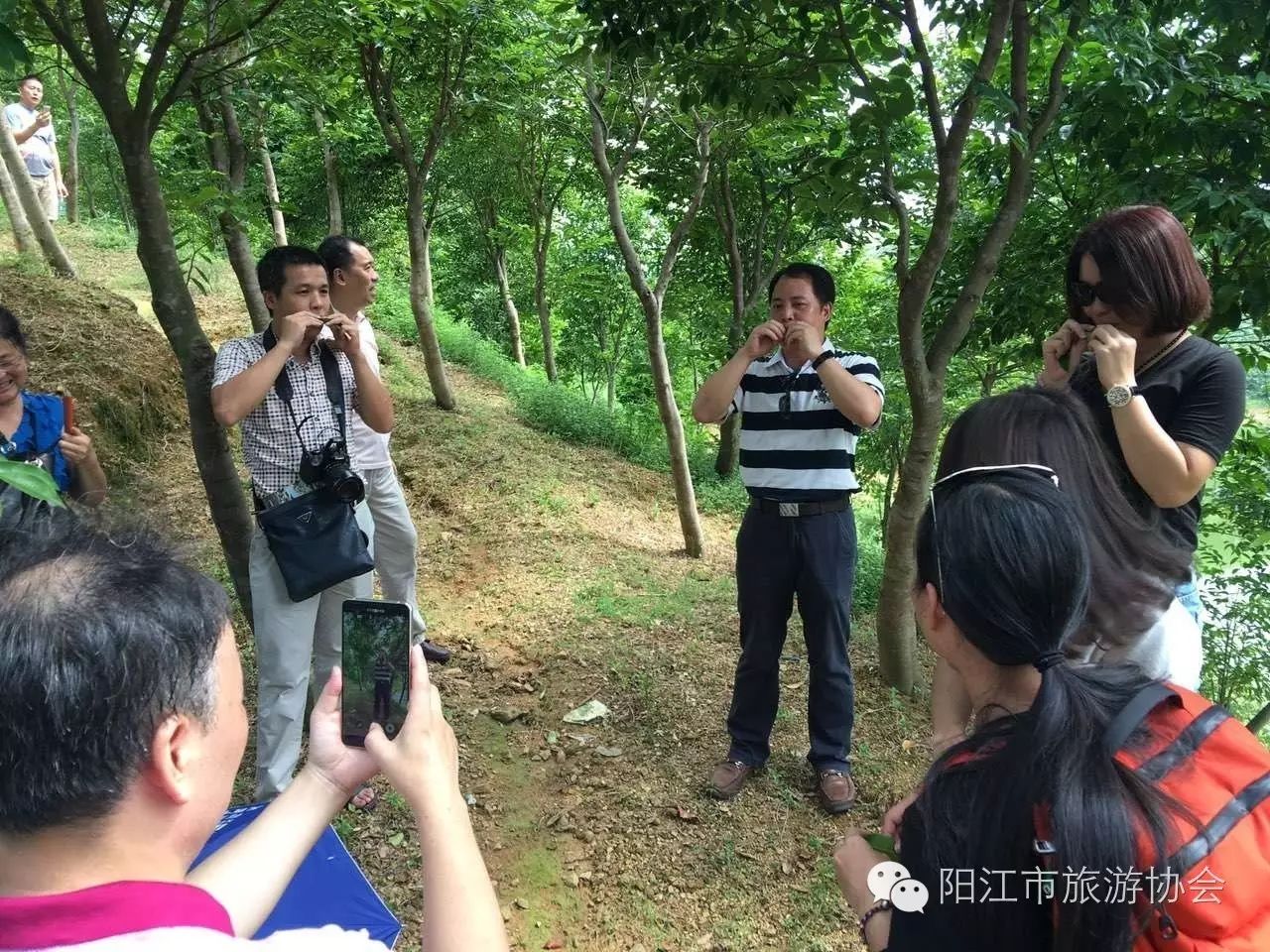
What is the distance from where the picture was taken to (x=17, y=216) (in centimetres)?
797

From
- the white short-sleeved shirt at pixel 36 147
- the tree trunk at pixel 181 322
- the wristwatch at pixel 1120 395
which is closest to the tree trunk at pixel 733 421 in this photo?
the tree trunk at pixel 181 322

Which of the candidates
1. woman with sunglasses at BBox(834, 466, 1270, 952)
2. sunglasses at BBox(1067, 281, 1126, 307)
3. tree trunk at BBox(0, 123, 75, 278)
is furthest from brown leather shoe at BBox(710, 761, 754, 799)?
tree trunk at BBox(0, 123, 75, 278)

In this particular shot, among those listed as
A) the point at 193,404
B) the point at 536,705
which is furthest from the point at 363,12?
the point at 536,705

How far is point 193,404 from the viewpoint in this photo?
276cm

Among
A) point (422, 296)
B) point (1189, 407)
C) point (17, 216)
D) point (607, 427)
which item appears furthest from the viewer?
point (607, 427)

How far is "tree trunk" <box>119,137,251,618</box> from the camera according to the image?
8.61 feet

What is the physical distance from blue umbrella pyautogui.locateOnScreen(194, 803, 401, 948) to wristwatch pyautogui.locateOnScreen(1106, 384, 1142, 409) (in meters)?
2.14

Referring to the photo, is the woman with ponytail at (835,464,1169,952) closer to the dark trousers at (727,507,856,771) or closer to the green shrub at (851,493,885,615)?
the dark trousers at (727,507,856,771)

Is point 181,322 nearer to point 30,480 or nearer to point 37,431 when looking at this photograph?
point 37,431

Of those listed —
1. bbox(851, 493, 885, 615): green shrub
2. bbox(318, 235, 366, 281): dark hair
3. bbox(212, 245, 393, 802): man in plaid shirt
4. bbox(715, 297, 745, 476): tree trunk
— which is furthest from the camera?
bbox(715, 297, 745, 476): tree trunk

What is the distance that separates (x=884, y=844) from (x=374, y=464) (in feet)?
10.3

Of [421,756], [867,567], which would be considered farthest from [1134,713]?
[867,567]

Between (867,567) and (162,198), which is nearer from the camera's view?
(162,198)

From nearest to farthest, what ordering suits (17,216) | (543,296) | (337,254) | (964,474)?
1. (964,474)
2. (337,254)
3. (17,216)
4. (543,296)
